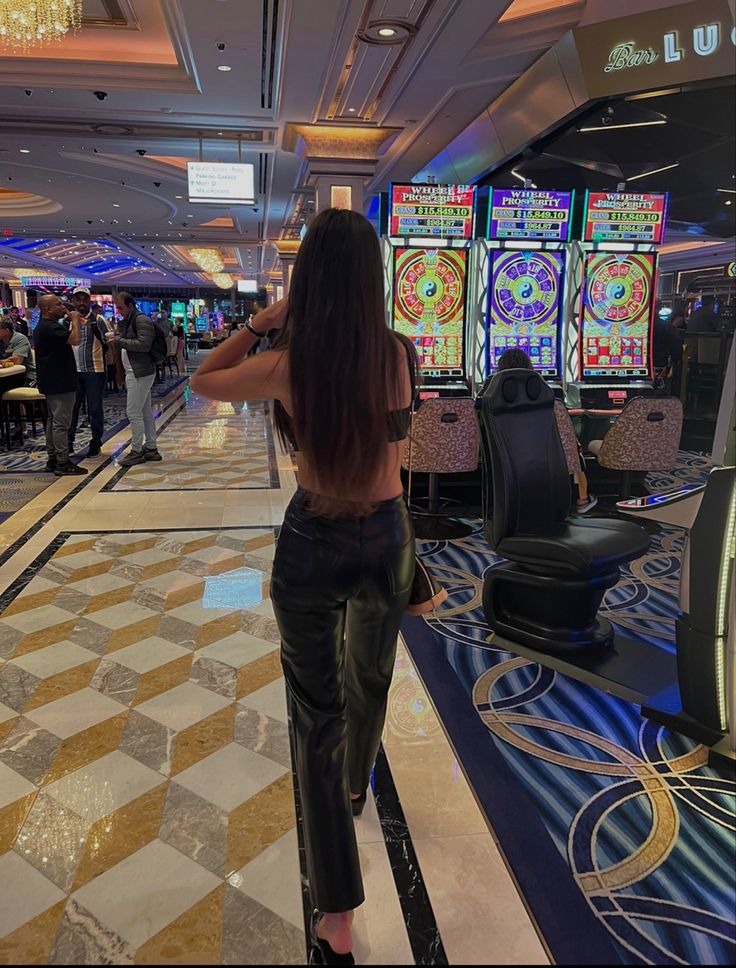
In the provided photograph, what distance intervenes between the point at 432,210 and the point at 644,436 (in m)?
2.26

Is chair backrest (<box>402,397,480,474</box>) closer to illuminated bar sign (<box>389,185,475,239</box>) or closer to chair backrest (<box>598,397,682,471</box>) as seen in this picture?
chair backrest (<box>598,397,682,471</box>)

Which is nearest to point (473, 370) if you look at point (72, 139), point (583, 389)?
point (583, 389)

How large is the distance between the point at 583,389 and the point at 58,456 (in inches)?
178

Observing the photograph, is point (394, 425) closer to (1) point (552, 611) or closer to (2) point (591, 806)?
(2) point (591, 806)

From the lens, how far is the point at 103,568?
12.0 ft

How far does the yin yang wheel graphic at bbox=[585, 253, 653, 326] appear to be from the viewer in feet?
17.1

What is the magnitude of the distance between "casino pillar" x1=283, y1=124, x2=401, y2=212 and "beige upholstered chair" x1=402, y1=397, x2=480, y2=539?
4295mm

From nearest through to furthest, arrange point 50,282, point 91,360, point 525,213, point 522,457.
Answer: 1. point 522,457
2. point 525,213
3. point 91,360
4. point 50,282

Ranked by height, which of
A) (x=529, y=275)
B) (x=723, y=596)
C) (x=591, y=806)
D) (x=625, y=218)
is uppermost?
(x=625, y=218)

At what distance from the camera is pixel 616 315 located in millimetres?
5312

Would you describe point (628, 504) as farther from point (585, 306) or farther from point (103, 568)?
point (585, 306)

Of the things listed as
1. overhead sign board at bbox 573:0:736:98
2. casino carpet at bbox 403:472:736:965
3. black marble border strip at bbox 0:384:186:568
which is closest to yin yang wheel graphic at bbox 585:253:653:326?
overhead sign board at bbox 573:0:736:98

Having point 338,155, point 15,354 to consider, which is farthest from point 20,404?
point 338,155

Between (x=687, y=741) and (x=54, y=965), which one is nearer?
(x=54, y=965)
